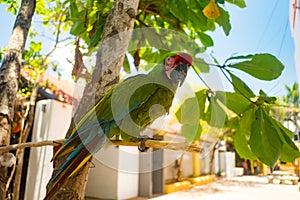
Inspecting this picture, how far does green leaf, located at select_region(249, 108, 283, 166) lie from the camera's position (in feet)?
1.92

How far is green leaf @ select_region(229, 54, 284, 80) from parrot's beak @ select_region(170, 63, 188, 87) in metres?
0.13

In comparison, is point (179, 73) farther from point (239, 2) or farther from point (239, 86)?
point (239, 2)

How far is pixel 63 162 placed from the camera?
0.54 metres

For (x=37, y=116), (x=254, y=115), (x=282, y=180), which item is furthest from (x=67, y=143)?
(x=282, y=180)

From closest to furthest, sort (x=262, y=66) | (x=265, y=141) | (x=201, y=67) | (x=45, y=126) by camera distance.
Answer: (x=265, y=141) < (x=262, y=66) < (x=201, y=67) < (x=45, y=126)

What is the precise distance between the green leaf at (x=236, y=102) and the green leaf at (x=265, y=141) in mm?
85

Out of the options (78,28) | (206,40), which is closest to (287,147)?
(206,40)

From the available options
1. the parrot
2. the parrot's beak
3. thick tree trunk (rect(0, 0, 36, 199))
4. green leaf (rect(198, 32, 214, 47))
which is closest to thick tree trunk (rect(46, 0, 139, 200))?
the parrot

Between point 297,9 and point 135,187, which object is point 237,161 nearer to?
point 135,187

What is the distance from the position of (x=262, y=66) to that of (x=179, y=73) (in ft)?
0.70

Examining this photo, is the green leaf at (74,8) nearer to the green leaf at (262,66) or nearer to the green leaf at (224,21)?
the green leaf at (224,21)

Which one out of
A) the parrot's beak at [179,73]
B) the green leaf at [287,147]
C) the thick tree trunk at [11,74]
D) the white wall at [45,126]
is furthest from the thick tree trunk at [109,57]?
the white wall at [45,126]

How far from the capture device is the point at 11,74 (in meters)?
0.81

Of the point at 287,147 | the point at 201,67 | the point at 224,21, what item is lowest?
the point at 287,147
